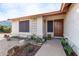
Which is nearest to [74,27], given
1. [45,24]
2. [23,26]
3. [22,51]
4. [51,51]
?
[51,51]

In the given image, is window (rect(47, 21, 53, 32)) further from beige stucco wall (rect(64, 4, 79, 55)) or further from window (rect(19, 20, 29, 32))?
beige stucco wall (rect(64, 4, 79, 55))

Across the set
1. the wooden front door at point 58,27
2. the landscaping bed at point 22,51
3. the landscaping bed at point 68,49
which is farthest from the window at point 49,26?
the landscaping bed at point 22,51

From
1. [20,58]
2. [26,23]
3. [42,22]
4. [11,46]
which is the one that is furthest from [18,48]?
[42,22]

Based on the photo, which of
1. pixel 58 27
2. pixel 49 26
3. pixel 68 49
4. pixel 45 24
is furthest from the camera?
pixel 49 26

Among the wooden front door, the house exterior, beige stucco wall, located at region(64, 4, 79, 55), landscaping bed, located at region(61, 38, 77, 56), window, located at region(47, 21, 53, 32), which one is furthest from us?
window, located at region(47, 21, 53, 32)

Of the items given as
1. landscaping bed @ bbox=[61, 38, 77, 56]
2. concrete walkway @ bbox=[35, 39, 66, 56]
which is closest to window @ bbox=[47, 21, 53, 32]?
landscaping bed @ bbox=[61, 38, 77, 56]

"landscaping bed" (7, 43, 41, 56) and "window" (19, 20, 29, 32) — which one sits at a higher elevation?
"window" (19, 20, 29, 32)

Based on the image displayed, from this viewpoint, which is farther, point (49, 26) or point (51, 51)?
point (49, 26)

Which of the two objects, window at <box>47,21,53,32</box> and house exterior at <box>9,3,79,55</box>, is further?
window at <box>47,21,53,32</box>

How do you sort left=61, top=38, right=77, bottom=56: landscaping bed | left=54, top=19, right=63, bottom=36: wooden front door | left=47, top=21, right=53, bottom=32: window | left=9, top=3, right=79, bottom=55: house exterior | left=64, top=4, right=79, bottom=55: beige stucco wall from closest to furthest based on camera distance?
1. left=64, top=4, right=79, bottom=55: beige stucco wall
2. left=61, top=38, right=77, bottom=56: landscaping bed
3. left=9, top=3, right=79, bottom=55: house exterior
4. left=54, top=19, right=63, bottom=36: wooden front door
5. left=47, top=21, right=53, bottom=32: window

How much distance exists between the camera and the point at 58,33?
23.1ft

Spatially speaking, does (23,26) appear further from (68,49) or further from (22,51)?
(68,49)

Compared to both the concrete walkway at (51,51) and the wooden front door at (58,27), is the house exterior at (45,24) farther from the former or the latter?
the concrete walkway at (51,51)

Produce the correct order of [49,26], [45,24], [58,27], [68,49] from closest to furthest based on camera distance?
[68,49] → [58,27] → [45,24] → [49,26]
